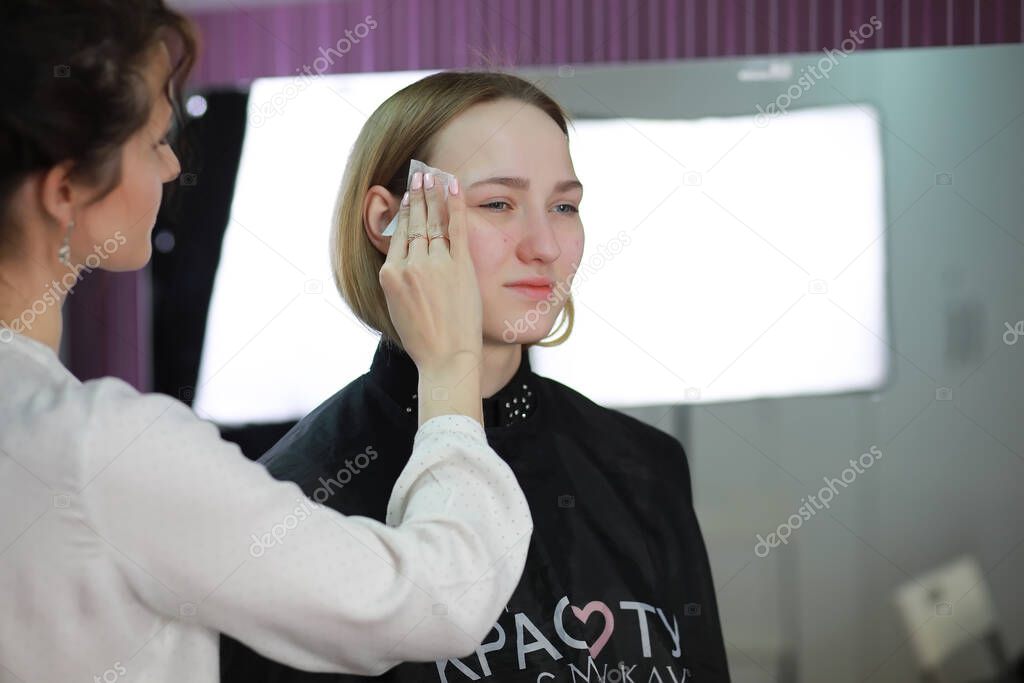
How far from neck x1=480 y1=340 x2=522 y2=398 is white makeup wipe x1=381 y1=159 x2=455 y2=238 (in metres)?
0.22

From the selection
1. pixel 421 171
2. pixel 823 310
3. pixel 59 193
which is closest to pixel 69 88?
pixel 59 193

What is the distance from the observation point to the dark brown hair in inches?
34.6

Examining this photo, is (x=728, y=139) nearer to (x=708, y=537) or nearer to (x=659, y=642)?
(x=708, y=537)

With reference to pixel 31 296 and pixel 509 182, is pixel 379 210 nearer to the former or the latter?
pixel 509 182

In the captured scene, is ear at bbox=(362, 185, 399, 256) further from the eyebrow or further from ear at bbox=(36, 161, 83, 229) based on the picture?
ear at bbox=(36, 161, 83, 229)

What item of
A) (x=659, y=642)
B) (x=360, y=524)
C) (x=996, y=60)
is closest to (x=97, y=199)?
(x=360, y=524)

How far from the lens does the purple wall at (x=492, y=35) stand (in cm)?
201

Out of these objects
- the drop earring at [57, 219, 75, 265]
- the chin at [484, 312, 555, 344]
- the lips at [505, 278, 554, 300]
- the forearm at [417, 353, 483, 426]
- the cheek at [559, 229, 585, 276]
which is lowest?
the chin at [484, 312, 555, 344]

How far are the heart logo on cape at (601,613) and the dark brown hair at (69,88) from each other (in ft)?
2.91

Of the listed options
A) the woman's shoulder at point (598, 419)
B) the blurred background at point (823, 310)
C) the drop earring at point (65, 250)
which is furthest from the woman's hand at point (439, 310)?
the blurred background at point (823, 310)

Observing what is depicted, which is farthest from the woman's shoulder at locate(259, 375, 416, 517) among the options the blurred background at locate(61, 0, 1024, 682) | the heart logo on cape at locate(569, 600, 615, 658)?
the blurred background at locate(61, 0, 1024, 682)

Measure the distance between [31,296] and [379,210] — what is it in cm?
64

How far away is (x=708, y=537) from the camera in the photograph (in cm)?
202

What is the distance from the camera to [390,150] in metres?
1.52
